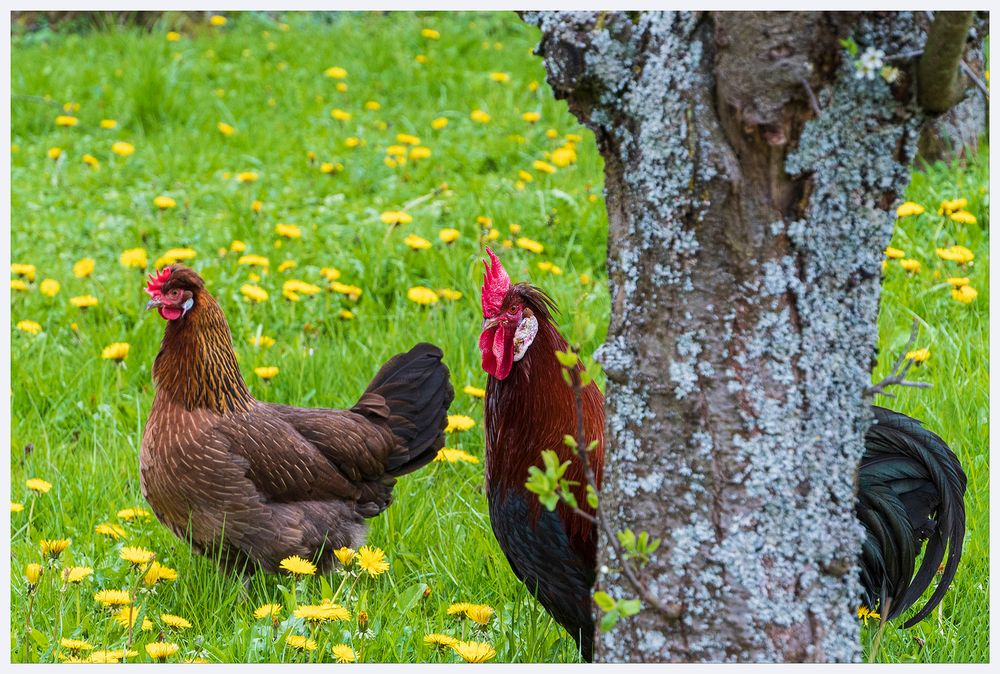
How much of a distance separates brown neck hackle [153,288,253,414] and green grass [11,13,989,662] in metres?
0.49

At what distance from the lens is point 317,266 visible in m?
5.48

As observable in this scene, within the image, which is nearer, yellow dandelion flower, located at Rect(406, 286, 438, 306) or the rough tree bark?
the rough tree bark

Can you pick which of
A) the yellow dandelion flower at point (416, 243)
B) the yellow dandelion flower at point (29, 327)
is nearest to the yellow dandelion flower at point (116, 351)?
the yellow dandelion flower at point (29, 327)

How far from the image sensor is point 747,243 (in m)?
1.83

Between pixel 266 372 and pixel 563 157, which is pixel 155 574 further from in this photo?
pixel 563 157

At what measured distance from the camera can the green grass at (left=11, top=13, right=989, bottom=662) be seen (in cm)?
310

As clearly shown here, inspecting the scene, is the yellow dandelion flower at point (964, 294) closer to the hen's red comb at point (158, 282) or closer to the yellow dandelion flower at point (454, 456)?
the yellow dandelion flower at point (454, 456)

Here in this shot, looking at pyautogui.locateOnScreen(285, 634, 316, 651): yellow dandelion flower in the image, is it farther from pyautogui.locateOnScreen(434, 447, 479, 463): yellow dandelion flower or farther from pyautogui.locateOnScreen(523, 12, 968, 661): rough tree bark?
pyautogui.locateOnScreen(434, 447, 479, 463): yellow dandelion flower

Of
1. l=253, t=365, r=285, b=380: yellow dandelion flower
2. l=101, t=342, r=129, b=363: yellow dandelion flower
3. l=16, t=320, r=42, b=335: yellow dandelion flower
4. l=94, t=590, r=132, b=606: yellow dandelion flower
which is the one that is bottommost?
l=94, t=590, r=132, b=606: yellow dandelion flower

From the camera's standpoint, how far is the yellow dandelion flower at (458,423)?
13.0 feet

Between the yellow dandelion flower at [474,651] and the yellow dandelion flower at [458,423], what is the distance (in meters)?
1.47

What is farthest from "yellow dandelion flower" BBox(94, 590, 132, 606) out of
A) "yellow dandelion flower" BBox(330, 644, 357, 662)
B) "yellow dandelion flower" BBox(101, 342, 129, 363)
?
"yellow dandelion flower" BBox(101, 342, 129, 363)

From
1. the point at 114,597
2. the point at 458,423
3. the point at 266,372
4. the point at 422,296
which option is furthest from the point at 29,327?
the point at 114,597

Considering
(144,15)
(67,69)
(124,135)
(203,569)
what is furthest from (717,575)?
(144,15)
